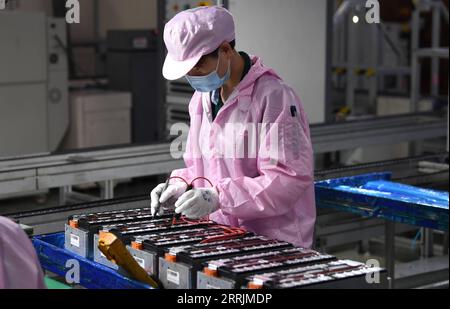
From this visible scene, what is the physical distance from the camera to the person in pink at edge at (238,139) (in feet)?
9.12

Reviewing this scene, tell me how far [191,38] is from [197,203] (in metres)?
0.54

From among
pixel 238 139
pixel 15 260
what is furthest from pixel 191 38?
pixel 15 260

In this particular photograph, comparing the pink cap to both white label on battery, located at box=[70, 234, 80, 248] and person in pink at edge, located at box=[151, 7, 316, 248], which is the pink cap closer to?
person in pink at edge, located at box=[151, 7, 316, 248]

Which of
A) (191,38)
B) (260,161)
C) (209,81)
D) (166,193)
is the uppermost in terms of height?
(191,38)

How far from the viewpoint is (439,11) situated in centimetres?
878

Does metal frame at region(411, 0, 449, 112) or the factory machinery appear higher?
metal frame at region(411, 0, 449, 112)

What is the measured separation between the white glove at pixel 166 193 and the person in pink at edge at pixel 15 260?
3.19 ft

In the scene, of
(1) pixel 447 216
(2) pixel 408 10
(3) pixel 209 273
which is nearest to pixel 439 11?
(2) pixel 408 10

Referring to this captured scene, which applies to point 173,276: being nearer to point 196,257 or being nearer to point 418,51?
point 196,257

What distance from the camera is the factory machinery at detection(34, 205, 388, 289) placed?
2.34 meters

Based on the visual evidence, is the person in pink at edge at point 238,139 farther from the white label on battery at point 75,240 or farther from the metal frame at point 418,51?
the metal frame at point 418,51

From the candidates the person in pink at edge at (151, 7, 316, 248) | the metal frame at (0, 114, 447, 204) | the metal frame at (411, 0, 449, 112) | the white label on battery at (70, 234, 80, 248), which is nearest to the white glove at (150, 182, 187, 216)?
the person in pink at edge at (151, 7, 316, 248)

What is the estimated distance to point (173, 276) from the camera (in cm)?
248
